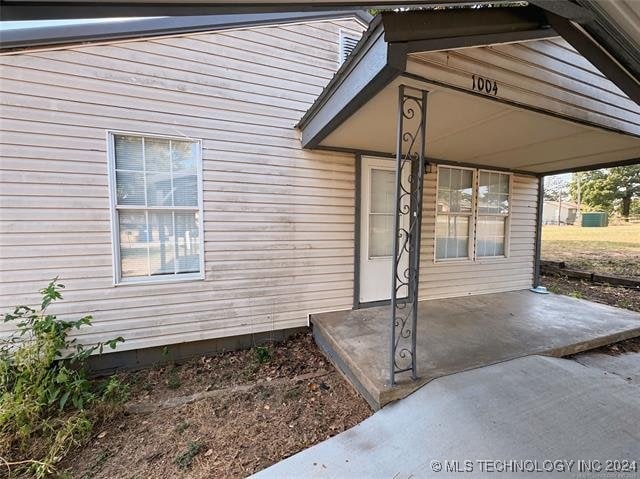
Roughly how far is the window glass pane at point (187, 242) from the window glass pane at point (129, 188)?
1.30 ft

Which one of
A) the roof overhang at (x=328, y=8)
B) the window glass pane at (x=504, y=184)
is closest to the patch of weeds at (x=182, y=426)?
the roof overhang at (x=328, y=8)

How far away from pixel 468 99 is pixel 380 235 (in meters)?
2.17

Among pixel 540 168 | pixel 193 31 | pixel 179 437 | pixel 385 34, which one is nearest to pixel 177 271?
pixel 179 437

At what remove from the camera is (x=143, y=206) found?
3020 millimetres

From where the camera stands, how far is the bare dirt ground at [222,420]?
1.91 meters

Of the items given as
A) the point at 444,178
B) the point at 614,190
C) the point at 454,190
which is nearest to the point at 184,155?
the point at 444,178

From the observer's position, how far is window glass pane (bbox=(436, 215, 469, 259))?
15.2 ft

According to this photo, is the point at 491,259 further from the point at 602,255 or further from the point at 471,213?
the point at 602,255

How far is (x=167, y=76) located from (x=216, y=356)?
123 inches

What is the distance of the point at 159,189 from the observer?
3076mm

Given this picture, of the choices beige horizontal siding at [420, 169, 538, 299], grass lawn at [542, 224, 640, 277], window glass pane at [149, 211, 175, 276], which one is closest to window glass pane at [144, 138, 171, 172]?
window glass pane at [149, 211, 175, 276]

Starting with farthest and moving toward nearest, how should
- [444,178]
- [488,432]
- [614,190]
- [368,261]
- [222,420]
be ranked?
1. [614,190]
2. [444,178]
3. [368,261]
4. [222,420]
5. [488,432]

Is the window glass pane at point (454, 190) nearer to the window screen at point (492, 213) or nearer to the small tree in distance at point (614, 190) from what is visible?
the window screen at point (492, 213)

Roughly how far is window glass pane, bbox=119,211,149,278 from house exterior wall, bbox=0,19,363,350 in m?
0.13
